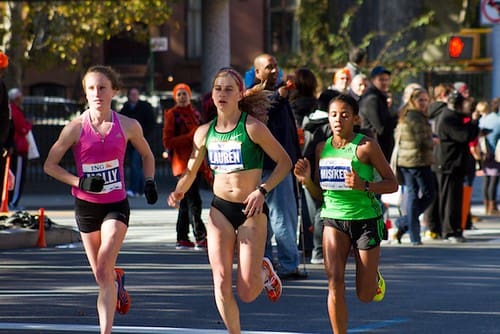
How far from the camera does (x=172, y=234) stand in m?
18.1

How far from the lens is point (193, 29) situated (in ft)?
165

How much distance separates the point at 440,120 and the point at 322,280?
501 centimetres

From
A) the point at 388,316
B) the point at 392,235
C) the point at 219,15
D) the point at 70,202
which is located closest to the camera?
the point at 388,316

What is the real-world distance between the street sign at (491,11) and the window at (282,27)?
→ 26.6 metres

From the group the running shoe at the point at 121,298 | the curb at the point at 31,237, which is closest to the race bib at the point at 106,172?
the running shoe at the point at 121,298

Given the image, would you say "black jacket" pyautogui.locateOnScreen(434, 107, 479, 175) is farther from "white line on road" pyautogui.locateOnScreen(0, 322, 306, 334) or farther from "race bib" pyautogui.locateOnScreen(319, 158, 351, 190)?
"race bib" pyautogui.locateOnScreen(319, 158, 351, 190)

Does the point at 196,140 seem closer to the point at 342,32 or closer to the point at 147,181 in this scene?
the point at 147,181

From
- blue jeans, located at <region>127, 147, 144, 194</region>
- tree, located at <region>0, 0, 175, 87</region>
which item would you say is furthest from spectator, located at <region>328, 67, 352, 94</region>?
tree, located at <region>0, 0, 175, 87</region>

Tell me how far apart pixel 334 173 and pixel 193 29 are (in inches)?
1631

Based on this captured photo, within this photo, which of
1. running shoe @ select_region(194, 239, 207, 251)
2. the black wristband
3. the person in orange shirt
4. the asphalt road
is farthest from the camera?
running shoe @ select_region(194, 239, 207, 251)

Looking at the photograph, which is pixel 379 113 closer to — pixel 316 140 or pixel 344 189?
pixel 316 140

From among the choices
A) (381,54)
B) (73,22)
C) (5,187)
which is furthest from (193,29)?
(5,187)

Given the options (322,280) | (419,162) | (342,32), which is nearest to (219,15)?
(342,32)

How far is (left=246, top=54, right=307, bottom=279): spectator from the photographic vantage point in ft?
41.5
